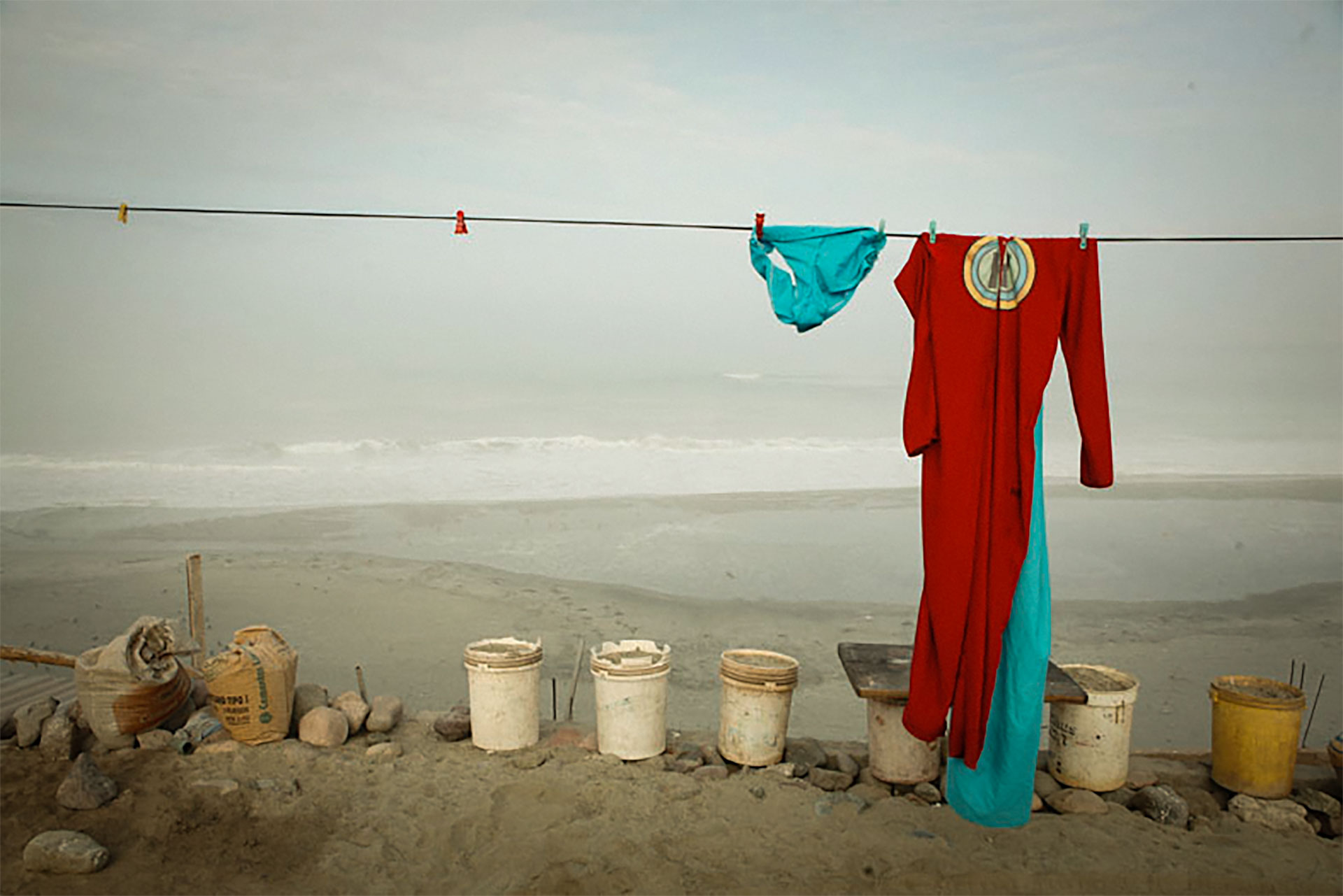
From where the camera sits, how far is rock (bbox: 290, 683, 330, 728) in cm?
460

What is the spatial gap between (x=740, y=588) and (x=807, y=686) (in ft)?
5.53

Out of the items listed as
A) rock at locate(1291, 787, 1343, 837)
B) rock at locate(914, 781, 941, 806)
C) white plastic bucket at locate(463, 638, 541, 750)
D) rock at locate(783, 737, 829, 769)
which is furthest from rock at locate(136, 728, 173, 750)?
rock at locate(1291, 787, 1343, 837)

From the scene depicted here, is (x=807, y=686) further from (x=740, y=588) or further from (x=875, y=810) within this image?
(x=875, y=810)

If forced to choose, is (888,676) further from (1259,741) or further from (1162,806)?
(1259,741)

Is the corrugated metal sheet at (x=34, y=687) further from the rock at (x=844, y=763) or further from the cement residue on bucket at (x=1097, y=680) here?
the cement residue on bucket at (x=1097, y=680)

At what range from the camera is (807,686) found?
672 centimetres

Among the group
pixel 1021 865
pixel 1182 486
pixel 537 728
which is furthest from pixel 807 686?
pixel 1182 486

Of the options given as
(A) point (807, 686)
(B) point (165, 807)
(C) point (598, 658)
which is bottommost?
(A) point (807, 686)

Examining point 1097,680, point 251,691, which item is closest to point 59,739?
point 251,691

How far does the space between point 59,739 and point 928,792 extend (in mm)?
3864

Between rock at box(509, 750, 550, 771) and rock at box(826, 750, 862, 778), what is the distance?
1.30 metres

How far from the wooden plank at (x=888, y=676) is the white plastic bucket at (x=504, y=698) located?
1.48 meters

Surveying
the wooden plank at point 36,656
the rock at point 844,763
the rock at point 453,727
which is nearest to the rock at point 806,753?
the rock at point 844,763

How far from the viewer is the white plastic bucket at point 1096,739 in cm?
397
